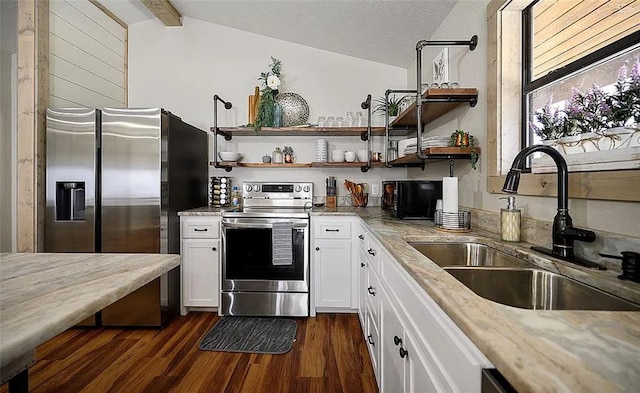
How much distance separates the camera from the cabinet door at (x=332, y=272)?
255 cm

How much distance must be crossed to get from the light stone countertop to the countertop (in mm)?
745

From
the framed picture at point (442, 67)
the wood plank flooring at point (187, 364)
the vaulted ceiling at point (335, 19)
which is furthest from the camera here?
the vaulted ceiling at point (335, 19)

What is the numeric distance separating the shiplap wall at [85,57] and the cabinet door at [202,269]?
66.3 inches

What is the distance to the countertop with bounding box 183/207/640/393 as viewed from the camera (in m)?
0.41

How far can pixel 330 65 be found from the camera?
3.22 metres

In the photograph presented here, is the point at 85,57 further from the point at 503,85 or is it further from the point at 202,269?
the point at 503,85

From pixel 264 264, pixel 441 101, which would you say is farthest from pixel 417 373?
pixel 264 264

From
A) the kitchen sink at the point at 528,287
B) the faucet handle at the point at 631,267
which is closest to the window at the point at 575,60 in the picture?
the faucet handle at the point at 631,267

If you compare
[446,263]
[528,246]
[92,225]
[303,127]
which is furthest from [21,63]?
[528,246]

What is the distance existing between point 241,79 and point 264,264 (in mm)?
1979

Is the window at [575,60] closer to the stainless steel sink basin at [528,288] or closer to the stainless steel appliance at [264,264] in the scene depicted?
the stainless steel sink basin at [528,288]

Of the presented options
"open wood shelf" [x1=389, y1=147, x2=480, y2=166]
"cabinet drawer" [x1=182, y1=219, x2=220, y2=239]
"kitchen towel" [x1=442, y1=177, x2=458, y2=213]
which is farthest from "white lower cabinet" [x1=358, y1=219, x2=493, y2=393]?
"cabinet drawer" [x1=182, y1=219, x2=220, y2=239]

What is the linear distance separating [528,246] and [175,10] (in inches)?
143

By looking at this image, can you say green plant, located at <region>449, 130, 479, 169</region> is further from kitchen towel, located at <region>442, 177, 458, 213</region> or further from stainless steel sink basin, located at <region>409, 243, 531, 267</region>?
stainless steel sink basin, located at <region>409, 243, 531, 267</region>
